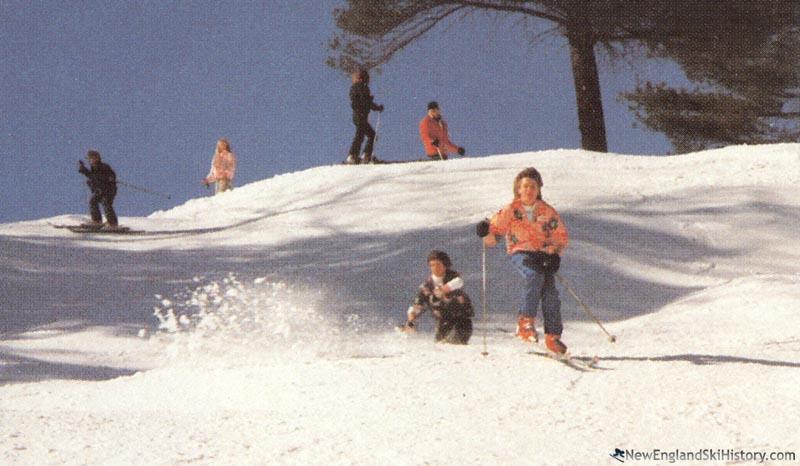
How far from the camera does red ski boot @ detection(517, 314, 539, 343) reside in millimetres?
6605

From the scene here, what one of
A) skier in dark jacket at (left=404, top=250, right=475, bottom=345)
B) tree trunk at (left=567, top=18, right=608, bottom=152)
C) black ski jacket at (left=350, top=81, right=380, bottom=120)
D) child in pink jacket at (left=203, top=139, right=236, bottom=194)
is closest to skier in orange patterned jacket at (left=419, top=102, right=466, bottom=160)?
black ski jacket at (left=350, top=81, right=380, bottom=120)

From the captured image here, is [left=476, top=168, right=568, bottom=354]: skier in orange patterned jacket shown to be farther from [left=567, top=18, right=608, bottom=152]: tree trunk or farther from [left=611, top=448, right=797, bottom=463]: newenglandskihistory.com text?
[left=567, top=18, right=608, bottom=152]: tree trunk

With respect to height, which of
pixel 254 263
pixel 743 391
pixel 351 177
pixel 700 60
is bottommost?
pixel 743 391

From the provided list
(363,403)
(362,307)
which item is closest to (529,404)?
(363,403)

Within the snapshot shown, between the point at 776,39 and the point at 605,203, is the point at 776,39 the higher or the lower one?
the higher one

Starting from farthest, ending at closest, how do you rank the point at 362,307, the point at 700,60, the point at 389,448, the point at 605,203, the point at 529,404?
the point at 700,60, the point at 605,203, the point at 362,307, the point at 529,404, the point at 389,448

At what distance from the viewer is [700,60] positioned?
2109 centimetres

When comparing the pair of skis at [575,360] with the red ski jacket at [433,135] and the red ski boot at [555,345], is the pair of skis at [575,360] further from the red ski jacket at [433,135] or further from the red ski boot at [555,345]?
the red ski jacket at [433,135]

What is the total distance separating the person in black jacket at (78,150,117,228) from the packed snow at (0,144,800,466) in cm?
57

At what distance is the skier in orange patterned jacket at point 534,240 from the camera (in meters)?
6.51

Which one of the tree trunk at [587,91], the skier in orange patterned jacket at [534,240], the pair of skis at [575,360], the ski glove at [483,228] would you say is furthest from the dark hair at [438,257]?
the tree trunk at [587,91]

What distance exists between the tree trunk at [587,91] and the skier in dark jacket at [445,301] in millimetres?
11886

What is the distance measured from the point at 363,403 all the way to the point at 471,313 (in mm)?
2016

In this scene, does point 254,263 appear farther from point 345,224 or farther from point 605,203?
point 605,203
